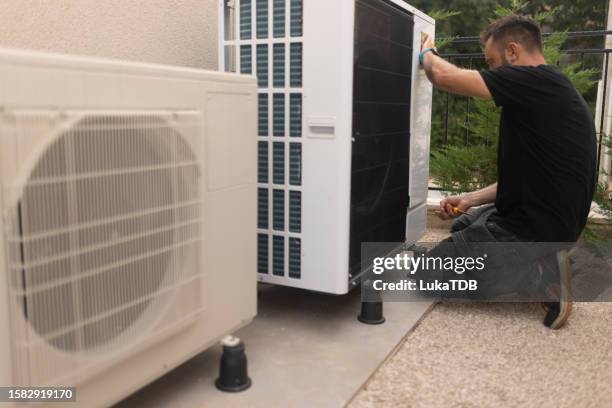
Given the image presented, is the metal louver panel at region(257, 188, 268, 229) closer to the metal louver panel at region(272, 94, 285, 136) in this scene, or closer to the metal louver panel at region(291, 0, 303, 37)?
the metal louver panel at region(272, 94, 285, 136)

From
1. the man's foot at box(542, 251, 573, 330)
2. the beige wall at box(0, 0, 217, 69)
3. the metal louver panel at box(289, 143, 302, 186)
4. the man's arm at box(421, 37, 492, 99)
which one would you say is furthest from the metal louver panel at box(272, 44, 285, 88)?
the man's foot at box(542, 251, 573, 330)

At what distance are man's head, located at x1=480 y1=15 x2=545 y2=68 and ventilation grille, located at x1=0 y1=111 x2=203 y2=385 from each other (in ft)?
5.28

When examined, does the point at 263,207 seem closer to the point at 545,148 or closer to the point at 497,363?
the point at 497,363

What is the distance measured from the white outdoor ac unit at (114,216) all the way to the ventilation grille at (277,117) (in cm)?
30

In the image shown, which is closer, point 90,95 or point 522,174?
point 90,95

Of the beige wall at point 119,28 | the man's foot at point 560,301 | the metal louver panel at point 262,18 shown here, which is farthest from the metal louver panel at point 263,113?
the man's foot at point 560,301

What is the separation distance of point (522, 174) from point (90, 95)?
1.85 metres

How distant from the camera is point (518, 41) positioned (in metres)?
2.49

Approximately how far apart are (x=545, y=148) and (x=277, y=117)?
44.9 inches

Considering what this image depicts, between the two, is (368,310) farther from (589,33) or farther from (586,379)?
(589,33)

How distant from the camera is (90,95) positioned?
3.85 feet

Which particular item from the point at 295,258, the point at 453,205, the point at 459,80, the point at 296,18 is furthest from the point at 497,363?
the point at 296,18

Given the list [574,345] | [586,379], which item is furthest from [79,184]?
[574,345]

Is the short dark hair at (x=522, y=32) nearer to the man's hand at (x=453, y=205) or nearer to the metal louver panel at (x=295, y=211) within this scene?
the man's hand at (x=453, y=205)
